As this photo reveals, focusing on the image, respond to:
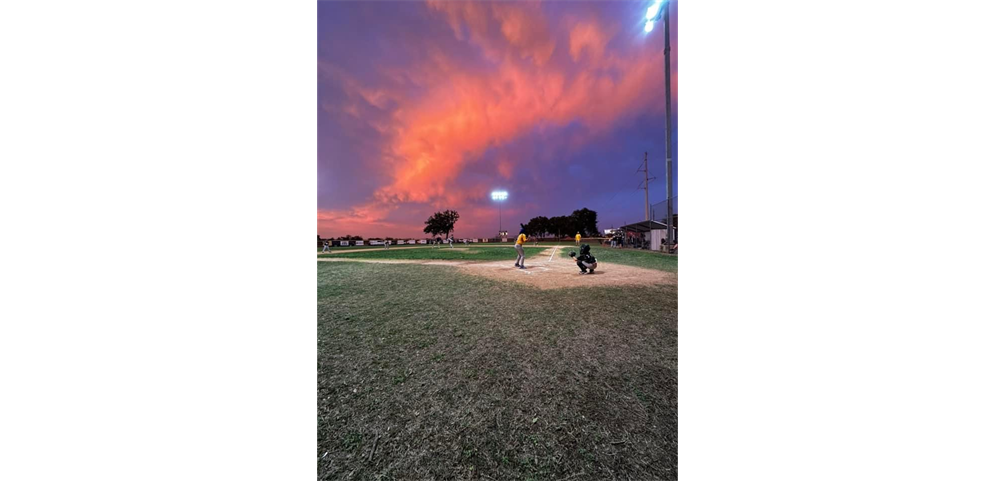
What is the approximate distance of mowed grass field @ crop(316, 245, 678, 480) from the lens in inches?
60.6

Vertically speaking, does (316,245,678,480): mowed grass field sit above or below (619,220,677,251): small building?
below

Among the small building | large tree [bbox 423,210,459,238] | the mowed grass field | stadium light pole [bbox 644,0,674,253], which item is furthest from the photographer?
large tree [bbox 423,210,459,238]

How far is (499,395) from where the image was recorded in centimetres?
209

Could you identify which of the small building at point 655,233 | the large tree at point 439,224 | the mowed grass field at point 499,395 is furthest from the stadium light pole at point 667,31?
the large tree at point 439,224

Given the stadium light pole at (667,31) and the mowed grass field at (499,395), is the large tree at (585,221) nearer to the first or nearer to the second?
the stadium light pole at (667,31)

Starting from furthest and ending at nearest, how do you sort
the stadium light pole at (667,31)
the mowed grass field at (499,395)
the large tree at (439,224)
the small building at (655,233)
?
1. the large tree at (439,224)
2. the small building at (655,233)
3. the stadium light pole at (667,31)
4. the mowed grass field at (499,395)

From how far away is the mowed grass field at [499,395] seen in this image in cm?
154

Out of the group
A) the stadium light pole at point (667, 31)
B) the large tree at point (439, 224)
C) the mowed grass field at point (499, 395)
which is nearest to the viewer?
the mowed grass field at point (499, 395)

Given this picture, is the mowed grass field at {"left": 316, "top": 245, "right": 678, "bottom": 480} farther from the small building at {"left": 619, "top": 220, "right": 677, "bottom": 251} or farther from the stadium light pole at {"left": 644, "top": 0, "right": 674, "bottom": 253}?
the small building at {"left": 619, "top": 220, "right": 677, "bottom": 251}

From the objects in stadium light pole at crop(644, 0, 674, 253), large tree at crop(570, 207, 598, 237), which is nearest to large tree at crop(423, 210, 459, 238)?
large tree at crop(570, 207, 598, 237)
